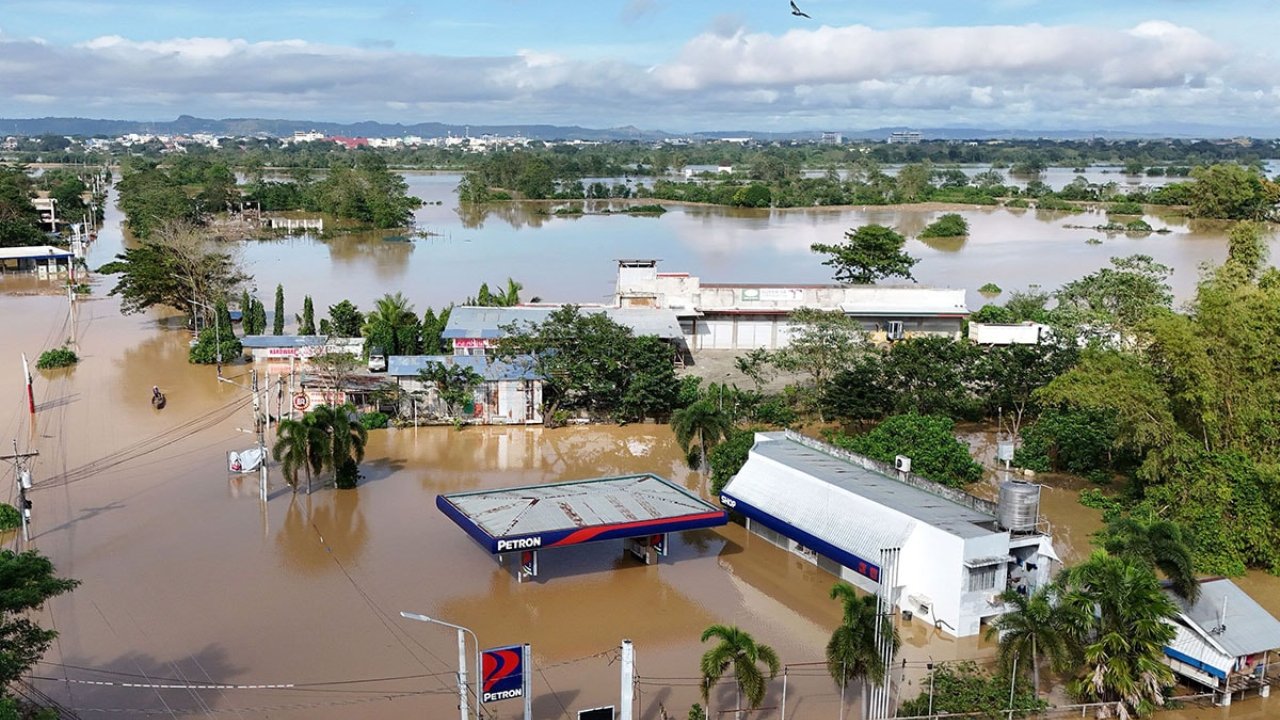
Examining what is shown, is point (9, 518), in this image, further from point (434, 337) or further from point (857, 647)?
point (857, 647)

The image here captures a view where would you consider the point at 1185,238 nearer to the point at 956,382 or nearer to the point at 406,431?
the point at 956,382

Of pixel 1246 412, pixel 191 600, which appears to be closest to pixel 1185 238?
pixel 1246 412

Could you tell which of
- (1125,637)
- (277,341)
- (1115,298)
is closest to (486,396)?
(277,341)

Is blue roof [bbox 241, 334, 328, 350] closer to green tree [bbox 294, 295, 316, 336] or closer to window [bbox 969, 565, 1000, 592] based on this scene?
green tree [bbox 294, 295, 316, 336]

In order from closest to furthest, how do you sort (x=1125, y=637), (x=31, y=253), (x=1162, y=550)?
1. (x=1125, y=637)
2. (x=1162, y=550)
3. (x=31, y=253)

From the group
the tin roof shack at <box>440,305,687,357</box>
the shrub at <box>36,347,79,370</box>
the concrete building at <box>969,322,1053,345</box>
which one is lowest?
the shrub at <box>36,347,79,370</box>

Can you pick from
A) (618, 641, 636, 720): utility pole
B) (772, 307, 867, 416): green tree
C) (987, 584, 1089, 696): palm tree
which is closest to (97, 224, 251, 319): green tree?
(772, 307, 867, 416): green tree
